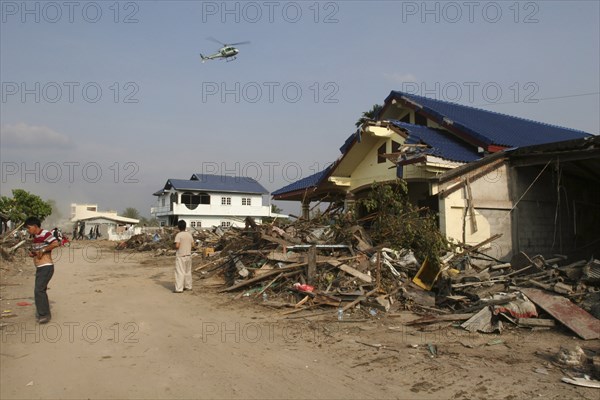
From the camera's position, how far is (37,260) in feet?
25.9

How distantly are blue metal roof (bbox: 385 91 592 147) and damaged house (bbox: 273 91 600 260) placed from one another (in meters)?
0.09

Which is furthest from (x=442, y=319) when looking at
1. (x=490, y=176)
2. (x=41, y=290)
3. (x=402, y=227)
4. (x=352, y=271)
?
(x=41, y=290)

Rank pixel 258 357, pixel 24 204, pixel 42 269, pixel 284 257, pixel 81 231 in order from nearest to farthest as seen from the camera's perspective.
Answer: pixel 258 357
pixel 42 269
pixel 284 257
pixel 24 204
pixel 81 231

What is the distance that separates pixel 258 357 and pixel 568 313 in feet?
18.1

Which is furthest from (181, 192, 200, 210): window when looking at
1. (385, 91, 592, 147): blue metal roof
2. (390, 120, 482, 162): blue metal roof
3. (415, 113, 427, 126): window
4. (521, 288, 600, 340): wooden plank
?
(521, 288, 600, 340): wooden plank

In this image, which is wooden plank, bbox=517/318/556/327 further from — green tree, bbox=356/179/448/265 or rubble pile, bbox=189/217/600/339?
green tree, bbox=356/179/448/265

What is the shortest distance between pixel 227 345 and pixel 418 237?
6534mm

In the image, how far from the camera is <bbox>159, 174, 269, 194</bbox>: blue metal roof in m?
58.4

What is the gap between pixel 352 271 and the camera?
409 inches

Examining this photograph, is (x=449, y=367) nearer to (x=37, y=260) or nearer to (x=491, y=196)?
(x=37, y=260)

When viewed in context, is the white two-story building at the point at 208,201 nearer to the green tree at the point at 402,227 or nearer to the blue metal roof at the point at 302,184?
the blue metal roof at the point at 302,184

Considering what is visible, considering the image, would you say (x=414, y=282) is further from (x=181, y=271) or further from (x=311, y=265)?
(x=181, y=271)

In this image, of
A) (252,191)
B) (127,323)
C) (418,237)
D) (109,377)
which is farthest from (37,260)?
(252,191)

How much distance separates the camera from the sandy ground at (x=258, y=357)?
16.1 ft
